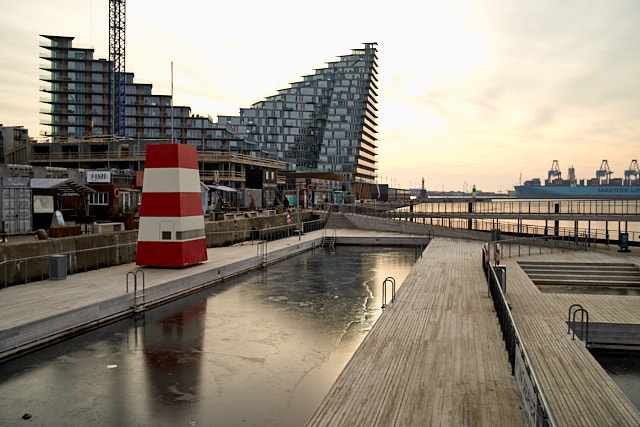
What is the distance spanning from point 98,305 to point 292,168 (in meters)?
150

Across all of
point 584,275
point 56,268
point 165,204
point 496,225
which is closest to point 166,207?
point 165,204

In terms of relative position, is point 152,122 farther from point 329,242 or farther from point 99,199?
point 99,199

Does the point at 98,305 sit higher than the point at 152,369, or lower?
higher

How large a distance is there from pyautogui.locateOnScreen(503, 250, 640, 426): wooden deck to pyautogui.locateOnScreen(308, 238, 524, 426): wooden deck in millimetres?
978

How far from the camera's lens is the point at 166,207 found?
2578cm

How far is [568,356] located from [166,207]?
64.1 feet

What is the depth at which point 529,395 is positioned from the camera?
865cm

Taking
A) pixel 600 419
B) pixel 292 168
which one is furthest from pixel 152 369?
pixel 292 168

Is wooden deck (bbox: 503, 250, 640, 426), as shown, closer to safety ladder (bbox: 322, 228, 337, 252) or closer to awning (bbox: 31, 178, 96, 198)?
safety ladder (bbox: 322, 228, 337, 252)

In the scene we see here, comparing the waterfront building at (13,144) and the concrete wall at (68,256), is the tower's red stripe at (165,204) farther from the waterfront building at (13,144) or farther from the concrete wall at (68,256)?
the waterfront building at (13,144)

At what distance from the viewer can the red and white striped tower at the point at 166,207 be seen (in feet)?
84.5

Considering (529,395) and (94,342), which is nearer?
(529,395)

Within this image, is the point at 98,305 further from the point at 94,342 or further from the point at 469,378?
the point at 469,378

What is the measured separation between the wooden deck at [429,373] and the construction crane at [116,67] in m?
101
